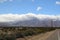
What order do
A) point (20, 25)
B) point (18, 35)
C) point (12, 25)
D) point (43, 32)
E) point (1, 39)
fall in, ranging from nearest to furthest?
point (1, 39) < point (18, 35) < point (12, 25) < point (20, 25) < point (43, 32)

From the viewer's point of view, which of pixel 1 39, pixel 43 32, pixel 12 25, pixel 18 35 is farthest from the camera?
pixel 43 32

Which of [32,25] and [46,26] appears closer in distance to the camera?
[32,25]

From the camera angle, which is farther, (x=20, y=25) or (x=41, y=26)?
(x=41, y=26)

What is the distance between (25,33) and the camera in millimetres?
33031

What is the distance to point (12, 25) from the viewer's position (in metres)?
34.2

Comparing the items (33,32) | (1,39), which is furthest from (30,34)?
(1,39)

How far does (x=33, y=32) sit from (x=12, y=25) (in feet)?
13.2

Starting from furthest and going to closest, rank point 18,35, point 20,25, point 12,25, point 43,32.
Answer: point 43,32, point 20,25, point 12,25, point 18,35

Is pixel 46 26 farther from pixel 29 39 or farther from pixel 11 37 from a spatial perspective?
pixel 11 37

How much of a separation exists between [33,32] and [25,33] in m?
3.34

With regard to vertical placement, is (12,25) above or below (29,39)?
above

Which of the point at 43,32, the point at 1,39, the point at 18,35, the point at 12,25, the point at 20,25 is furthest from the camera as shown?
the point at 43,32

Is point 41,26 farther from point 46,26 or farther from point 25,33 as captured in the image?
point 25,33

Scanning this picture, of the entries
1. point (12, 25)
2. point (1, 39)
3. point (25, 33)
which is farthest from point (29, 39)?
point (1, 39)
